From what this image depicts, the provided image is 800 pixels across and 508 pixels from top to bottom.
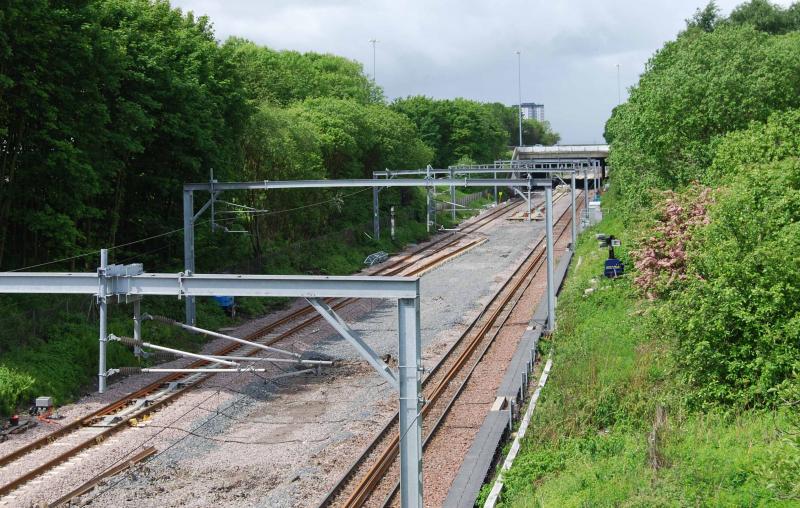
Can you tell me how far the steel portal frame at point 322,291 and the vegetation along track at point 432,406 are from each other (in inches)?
119

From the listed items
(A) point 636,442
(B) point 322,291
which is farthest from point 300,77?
(B) point 322,291

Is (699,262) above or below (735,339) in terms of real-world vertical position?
above

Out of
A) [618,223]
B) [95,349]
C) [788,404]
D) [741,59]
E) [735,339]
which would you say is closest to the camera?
[788,404]

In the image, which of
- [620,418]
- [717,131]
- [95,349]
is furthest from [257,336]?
[717,131]

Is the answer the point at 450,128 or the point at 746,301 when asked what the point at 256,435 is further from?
the point at 450,128

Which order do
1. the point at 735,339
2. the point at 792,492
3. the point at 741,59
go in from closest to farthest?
the point at 792,492
the point at 735,339
the point at 741,59

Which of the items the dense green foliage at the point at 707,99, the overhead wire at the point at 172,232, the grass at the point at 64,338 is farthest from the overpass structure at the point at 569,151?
the grass at the point at 64,338

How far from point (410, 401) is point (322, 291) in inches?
80.9

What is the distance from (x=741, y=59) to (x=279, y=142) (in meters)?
20.1

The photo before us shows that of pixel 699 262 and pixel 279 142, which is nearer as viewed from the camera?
pixel 699 262

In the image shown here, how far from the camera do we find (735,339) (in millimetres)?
15109

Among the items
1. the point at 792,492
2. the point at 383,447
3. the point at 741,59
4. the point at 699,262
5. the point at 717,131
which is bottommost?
the point at 383,447

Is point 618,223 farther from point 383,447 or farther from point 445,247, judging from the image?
point 383,447

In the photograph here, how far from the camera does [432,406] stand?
19125mm
